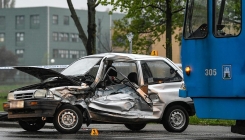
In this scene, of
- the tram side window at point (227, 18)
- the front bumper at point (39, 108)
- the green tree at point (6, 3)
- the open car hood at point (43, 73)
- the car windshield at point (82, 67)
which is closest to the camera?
the tram side window at point (227, 18)

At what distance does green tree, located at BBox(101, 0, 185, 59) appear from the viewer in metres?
30.1

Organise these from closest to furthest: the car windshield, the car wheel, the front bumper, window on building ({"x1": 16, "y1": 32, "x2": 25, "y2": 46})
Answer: the front bumper
the car windshield
the car wheel
window on building ({"x1": 16, "y1": 32, "x2": 25, "y2": 46})

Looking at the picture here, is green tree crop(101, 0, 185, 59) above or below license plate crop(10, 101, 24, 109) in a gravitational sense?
above

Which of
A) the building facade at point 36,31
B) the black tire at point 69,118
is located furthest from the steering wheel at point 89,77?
the building facade at point 36,31

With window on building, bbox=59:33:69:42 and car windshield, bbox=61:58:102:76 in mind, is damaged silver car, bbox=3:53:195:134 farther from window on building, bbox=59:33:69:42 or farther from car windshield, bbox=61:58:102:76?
window on building, bbox=59:33:69:42

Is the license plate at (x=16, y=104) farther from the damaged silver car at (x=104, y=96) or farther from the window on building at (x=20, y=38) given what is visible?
the window on building at (x=20, y=38)

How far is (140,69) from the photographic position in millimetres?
17094

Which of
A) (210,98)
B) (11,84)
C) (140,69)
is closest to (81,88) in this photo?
(140,69)

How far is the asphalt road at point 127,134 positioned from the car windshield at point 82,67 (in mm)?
1424

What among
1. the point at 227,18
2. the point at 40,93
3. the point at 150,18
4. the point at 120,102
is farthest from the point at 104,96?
the point at 150,18

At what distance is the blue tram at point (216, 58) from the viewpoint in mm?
12266

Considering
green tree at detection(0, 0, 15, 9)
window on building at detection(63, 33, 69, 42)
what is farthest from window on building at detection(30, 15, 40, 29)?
green tree at detection(0, 0, 15, 9)

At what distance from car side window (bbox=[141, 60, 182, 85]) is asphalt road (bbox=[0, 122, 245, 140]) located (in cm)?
128

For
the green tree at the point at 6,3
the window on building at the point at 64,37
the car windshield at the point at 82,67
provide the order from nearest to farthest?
the car windshield at the point at 82,67, the window on building at the point at 64,37, the green tree at the point at 6,3
